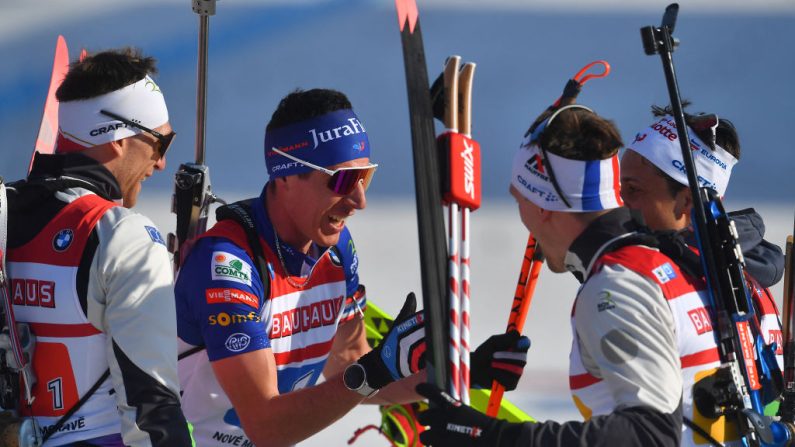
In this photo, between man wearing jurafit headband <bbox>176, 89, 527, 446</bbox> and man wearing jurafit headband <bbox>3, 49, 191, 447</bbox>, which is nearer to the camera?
man wearing jurafit headband <bbox>3, 49, 191, 447</bbox>

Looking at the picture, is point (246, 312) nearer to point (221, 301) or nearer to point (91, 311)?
point (221, 301)

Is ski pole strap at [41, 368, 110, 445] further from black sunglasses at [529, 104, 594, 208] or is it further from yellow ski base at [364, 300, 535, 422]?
yellow ski base at [364, 300, 535, 422]

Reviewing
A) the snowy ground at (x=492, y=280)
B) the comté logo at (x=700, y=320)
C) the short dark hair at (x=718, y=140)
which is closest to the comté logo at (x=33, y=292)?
the comté logo at (x=700, y=320)

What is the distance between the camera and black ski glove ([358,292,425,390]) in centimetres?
292

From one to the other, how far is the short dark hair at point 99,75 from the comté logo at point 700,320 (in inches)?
65.7

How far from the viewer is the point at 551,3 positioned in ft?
30.9

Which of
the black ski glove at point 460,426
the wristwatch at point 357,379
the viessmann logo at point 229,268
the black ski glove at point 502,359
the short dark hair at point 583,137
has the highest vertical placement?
the short dark hair at point 583,137

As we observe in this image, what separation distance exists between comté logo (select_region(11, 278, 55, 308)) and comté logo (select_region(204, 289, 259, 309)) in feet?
1.71

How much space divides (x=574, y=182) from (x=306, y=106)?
3.35 feet

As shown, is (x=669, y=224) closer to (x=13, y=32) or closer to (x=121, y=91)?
(x=121, y=91)

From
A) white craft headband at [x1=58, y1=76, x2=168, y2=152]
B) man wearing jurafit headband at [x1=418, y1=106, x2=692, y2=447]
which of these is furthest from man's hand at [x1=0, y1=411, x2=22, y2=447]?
man wearing jurafit headband at [x1=418, y1=106, x2=692, y2=447]

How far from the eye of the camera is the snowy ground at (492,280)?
5.33m

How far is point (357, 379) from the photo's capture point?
10.1 feet

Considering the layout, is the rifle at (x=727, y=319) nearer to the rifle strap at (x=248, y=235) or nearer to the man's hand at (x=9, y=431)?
the rifle strap at (x=248, y=235)
